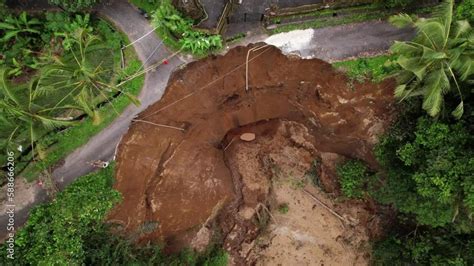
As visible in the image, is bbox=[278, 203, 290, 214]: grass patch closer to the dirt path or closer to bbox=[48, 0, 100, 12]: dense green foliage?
the dirt path

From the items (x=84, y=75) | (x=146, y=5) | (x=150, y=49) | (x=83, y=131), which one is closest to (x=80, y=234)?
(x=83, y=131)

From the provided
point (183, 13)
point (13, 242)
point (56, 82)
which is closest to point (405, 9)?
point (183, 13)

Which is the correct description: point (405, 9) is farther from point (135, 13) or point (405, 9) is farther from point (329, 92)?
point (135, 13)

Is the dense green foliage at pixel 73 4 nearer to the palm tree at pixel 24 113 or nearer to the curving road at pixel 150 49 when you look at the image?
the curving road at pixel 150 49

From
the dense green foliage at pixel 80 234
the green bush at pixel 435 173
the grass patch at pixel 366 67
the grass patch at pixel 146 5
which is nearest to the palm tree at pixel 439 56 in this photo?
the green bush at pixel 435 173

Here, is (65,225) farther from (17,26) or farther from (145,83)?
(17,26)

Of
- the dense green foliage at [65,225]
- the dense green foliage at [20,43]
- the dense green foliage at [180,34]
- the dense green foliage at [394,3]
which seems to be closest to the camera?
the dense green foliage at [65,225]
